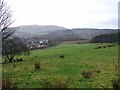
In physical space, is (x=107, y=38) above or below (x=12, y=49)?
above

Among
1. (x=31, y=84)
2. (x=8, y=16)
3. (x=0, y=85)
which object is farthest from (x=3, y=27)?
(x=0, y=85)

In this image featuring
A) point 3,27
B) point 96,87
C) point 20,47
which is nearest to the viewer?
point 96,87

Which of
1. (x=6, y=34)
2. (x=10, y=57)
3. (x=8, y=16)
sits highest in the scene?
(x=8, y=16)

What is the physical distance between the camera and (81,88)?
1529 centimetres

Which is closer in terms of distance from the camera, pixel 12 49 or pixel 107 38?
pixel 12 49

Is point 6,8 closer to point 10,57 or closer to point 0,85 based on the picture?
point 0,85

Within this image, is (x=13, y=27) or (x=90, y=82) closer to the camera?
(x=90, y=82)

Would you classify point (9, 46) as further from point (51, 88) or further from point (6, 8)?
point (51, 88)

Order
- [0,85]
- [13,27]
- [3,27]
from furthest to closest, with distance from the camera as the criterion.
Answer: [13,27] → [3,27] → [0,85]

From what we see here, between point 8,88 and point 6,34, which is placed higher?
point 6,34

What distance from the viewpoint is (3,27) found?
21281mm

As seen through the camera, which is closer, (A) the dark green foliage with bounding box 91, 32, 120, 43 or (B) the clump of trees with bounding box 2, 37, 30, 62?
(B) the clump of trees with bounding box 2, 37, 30, 62

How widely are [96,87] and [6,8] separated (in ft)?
33.9

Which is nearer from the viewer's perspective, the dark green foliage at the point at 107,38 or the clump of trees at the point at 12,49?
the clump of trees at the point at 12,49
